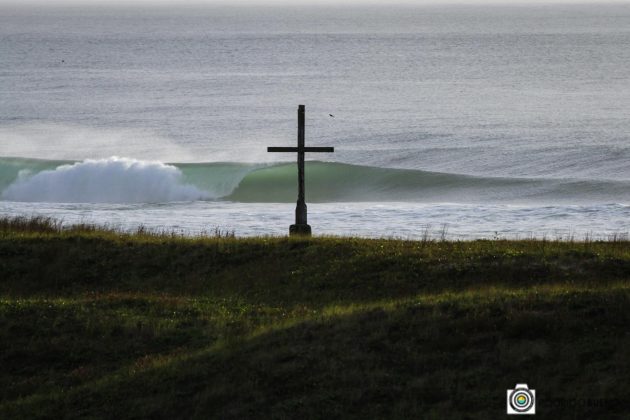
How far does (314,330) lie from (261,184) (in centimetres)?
3184

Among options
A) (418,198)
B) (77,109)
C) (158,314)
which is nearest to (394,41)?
(77,109)

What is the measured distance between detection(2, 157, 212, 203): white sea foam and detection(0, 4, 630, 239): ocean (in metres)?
0.08

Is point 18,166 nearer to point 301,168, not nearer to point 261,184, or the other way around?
point 261,184

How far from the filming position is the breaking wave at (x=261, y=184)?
43250 millimetres

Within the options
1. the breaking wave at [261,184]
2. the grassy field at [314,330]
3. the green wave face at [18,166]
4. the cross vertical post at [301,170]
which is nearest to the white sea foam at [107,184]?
the breaking wave at [261,184]

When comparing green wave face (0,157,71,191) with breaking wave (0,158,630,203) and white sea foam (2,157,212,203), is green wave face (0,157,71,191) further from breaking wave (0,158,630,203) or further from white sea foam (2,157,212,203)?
white sea foam (2,157,212,203)

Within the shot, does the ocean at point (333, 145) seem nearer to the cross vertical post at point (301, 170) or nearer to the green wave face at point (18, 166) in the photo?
the green wave face at point (18, 166)

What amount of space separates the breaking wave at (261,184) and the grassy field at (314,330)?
872 inches

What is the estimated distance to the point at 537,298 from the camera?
15492 mm

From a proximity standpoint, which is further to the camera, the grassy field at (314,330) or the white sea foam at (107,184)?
the white sea foam at (107,184)

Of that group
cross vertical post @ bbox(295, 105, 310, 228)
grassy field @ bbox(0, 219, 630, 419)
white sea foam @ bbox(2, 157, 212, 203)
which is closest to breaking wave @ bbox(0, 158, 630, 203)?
white sea foam @ bbox(2, 157, 212, 203)

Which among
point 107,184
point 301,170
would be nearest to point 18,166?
point 107,184

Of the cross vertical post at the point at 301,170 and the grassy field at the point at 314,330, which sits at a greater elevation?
the cross vertical post at the point at 301,170

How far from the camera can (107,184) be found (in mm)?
46719
